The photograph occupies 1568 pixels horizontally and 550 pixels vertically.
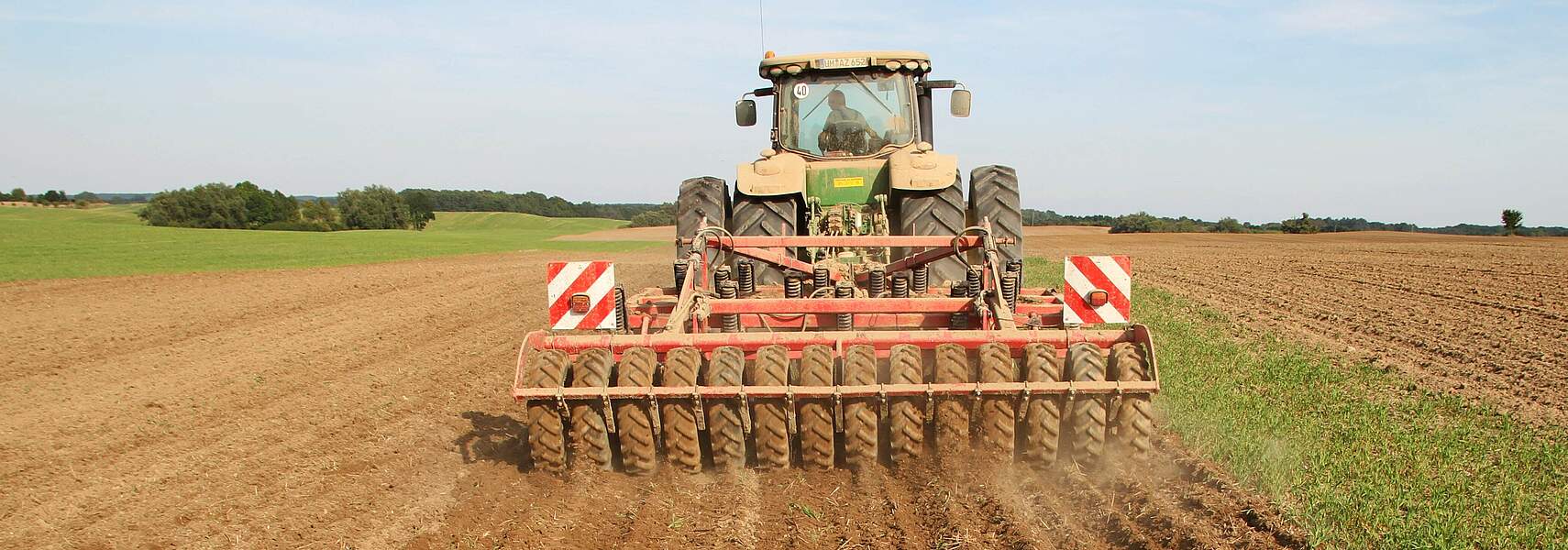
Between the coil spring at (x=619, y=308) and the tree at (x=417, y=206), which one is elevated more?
the tree at (x=417, y=206)

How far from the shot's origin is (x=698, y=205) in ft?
25.8

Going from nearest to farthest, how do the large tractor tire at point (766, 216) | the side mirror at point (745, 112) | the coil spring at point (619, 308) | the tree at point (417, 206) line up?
the coil spring at point (619, 308) < the large tractor tire at point (766, 216) < the side mirror at point (745, 112) < the tree at point (417, 206)

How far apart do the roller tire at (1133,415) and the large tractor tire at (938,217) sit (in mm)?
2656

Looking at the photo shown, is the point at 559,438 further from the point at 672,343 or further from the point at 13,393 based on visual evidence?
the point at 13,393

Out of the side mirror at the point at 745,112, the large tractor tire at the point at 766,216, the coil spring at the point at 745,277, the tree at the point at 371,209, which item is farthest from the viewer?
the tree at the point at 371,209

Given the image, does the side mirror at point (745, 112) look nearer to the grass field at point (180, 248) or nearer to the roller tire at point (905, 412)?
the roller tire at point (905, 412)

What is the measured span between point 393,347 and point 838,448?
610 centimetres

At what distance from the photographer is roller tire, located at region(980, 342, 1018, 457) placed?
4582 millimetres

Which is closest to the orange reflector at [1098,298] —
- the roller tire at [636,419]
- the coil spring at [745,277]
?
the coil spring at [745,277]

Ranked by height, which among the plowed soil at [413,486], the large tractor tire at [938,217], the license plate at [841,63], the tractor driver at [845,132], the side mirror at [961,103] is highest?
the license plate at [841,63]

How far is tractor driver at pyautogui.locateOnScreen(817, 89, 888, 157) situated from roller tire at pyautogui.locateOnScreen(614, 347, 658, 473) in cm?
405

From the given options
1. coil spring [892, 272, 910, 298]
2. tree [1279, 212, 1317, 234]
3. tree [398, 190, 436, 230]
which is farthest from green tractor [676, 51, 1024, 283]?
tree [398, 190, 436, 230]

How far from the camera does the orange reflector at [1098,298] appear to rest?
596 cm

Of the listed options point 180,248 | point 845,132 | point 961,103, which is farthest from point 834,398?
point 180,248
